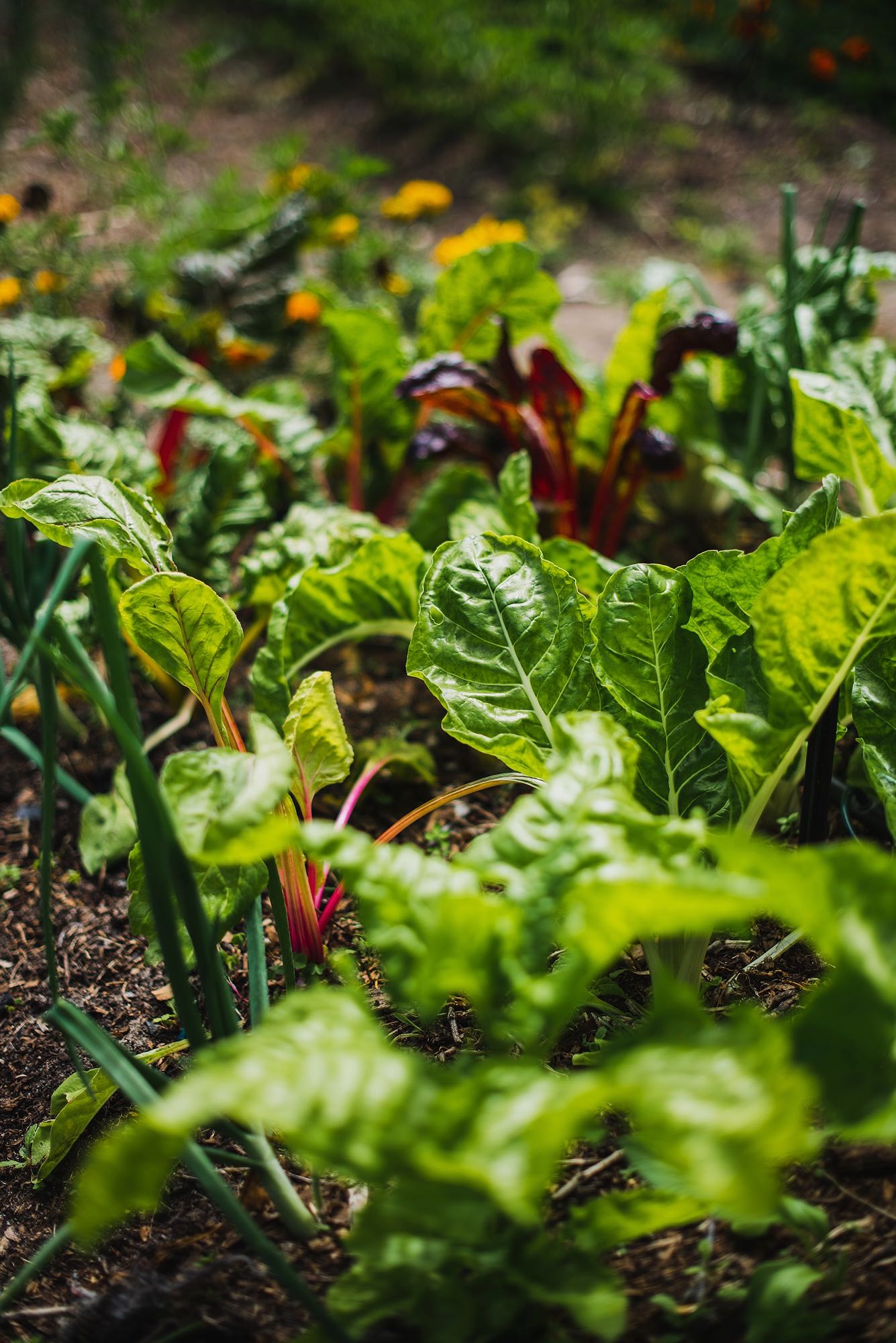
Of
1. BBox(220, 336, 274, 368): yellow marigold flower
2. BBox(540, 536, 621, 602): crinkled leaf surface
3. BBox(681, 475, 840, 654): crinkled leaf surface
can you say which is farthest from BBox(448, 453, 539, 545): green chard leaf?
BBox(220, 336, 274, 368): yellow marigold flower

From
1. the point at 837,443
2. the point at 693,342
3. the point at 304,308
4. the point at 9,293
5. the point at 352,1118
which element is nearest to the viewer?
the point at 352,1118

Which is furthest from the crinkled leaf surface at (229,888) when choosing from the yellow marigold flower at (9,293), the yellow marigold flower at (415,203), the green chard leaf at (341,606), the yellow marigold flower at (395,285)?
the yellow marigold flower at (415,203)

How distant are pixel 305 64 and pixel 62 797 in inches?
199

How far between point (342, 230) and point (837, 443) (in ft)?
6.83

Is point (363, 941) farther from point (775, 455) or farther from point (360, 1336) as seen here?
point (775, 455)

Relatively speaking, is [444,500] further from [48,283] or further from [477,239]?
[48,283]

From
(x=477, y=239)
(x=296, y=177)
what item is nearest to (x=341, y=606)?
(x=477, y=239)

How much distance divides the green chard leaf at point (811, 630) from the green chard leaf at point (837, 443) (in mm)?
558

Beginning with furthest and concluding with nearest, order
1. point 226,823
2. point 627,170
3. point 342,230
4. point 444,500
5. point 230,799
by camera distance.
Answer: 1. point 627,170
2. point 342,230
3. point 444,500
4. point 230,799
5. point 226,823

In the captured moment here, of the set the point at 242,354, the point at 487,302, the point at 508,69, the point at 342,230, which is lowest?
the point at 242,354

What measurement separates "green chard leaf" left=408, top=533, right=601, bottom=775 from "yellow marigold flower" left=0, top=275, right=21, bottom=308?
2261mm

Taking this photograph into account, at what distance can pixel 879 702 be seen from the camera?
3.99 feet

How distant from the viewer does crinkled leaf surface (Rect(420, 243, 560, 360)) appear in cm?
202

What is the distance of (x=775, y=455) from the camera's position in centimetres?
213
